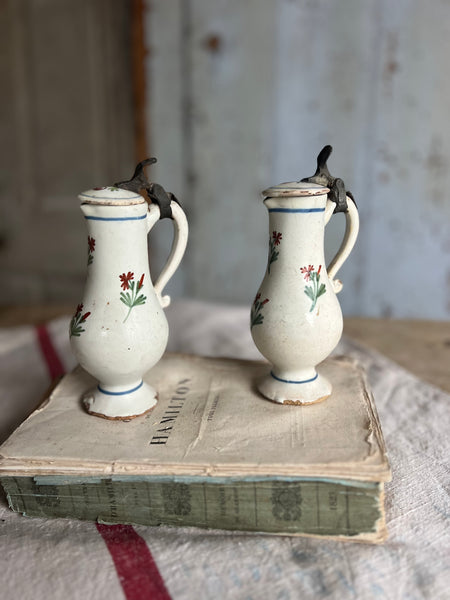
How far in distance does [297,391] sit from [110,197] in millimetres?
293

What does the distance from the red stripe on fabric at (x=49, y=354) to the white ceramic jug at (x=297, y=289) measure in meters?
0.44

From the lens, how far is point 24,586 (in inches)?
16.6

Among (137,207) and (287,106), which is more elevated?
(287,106)

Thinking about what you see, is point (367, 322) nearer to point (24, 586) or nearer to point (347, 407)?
point (347, 407)

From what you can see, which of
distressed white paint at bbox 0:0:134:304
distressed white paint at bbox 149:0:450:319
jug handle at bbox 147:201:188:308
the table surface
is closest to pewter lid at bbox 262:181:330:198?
jug handle at bbox 147:201:188:308

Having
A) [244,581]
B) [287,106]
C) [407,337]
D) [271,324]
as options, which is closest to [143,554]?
[244,581]

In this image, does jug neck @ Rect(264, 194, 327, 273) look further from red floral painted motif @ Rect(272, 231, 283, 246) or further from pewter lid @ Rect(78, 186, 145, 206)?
pewter lid @ Rect(78, 186, 145, 206)

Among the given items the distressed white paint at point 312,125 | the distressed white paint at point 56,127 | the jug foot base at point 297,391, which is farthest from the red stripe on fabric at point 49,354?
the distressed white paint at point 56,127

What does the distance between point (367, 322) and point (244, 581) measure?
2.62 feet

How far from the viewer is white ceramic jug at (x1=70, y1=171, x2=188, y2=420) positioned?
524 mm

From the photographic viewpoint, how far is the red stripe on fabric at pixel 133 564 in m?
0.42

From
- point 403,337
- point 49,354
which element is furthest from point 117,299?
point 403,337

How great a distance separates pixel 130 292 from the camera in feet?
1.79

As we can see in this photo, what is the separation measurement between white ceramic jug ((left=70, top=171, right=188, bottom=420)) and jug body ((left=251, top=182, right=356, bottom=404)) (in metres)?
0.12
